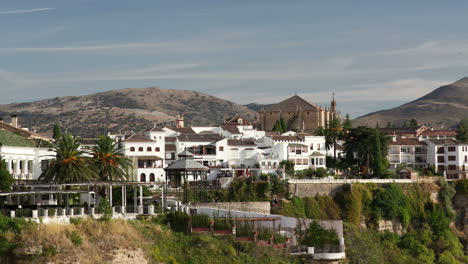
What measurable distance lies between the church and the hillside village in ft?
1.09

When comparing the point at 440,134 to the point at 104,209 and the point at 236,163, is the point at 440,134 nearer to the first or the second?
the point at 236,163

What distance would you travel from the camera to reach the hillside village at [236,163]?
5662 centimetres

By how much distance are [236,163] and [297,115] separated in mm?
35030

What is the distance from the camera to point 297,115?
413ft

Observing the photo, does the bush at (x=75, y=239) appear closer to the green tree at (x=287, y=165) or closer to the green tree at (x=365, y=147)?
the green tree at (x=287, y=165)

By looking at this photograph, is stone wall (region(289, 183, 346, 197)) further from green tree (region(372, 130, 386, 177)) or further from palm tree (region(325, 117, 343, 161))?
palm tree (region(325, 117, 343, 161))

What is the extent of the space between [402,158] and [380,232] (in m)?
28.5

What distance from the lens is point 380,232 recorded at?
7756 cm

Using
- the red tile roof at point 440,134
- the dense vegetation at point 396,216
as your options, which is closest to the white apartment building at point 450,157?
the dense vegetation at point 396,216

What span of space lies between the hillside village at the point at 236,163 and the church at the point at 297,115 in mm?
333

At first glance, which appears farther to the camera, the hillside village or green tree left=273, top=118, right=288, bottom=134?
green tree left=273, top=118, right=288, bottom=134

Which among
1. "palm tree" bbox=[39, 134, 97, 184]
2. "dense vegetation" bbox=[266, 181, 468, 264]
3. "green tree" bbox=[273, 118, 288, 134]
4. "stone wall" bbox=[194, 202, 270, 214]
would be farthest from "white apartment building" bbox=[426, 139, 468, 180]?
"palm tree" bbox=[39, 134, 97, 184]

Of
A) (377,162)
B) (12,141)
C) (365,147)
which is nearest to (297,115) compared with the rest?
(365,147)

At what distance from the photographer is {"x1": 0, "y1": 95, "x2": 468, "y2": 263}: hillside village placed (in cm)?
5662
